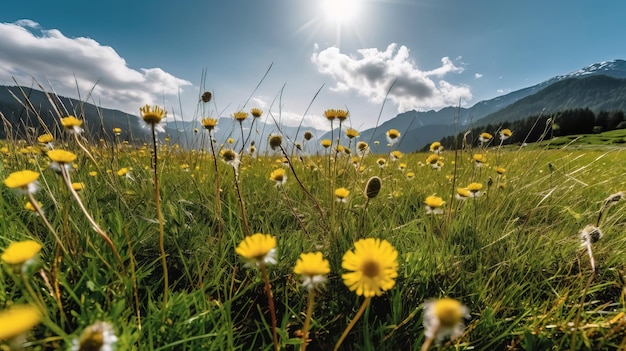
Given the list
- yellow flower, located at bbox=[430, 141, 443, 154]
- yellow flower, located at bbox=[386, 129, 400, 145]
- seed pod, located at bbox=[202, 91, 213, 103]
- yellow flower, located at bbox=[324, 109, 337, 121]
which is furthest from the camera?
yellow flower, located at bbox=[430, 141, 443, 154]

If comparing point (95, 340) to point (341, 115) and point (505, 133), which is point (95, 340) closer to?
point (341, 115)

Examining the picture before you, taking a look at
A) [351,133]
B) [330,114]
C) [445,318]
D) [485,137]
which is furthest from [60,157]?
[485,137]

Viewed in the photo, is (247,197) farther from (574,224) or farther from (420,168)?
(420,168)

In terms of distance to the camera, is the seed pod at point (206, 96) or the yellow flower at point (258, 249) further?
the seed pod at point (206, 96)

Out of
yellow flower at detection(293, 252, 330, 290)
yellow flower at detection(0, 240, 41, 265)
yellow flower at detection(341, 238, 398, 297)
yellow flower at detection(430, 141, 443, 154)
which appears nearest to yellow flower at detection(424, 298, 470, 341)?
yellow flower at detection(341, 238, 398, 297)

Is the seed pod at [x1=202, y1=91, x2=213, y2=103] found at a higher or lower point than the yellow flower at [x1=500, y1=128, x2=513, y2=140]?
higher

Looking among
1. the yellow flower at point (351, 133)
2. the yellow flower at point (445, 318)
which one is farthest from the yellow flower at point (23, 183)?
the yellow flower at point (351, 133)

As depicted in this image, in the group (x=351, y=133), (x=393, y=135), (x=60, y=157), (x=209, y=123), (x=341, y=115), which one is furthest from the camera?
(x=393, y=135)

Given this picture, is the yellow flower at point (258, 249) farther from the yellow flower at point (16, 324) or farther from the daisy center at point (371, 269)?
the yellow flower at point (16, 324)

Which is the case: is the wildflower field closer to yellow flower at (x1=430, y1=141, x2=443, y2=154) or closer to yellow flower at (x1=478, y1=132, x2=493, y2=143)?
yellow flower at (x1=478, y1=132, x2=493, y2=143)

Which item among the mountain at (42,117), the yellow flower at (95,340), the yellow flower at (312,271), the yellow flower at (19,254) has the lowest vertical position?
the yellow flower at (95,340)

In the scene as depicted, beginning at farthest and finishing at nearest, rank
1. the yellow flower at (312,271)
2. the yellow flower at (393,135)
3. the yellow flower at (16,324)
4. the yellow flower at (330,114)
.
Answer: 1. the yellow flower at (393,135)
2. the yellow flower at (330,114)
3. the yellow flower at (312,271)
4. the yellow flower at (16,324)

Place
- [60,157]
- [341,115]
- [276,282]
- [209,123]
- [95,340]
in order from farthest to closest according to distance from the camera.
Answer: [341,115] < [209,123] < [276,282] < [60,157] < [95,340]

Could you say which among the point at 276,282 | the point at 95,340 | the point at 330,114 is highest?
the point at 330,114
